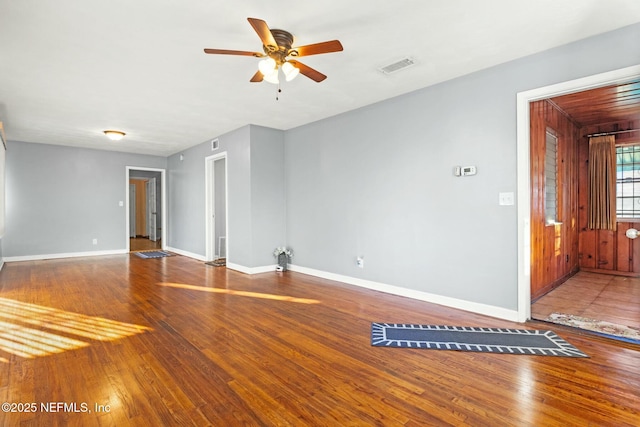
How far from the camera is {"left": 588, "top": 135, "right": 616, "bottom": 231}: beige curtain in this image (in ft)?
17.1

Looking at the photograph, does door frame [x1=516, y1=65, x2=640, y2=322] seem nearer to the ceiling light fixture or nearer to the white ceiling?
the white ceiling

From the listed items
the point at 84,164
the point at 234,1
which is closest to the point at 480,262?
the point at 234,1

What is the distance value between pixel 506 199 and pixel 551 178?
69.1 inches

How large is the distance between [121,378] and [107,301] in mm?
2167

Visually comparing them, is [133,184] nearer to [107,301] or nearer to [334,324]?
[107,301]

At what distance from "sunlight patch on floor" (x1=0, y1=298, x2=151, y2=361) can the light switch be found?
3642 mm

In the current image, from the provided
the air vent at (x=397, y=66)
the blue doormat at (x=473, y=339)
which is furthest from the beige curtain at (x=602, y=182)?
the air vent at (x=397, y=66)

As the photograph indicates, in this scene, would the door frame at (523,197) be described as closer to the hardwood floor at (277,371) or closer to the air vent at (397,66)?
the hardwood floor at (277,371)

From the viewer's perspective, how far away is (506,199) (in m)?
3.20

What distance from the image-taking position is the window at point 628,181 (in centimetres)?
515

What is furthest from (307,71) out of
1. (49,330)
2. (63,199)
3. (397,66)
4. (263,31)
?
(63,199)

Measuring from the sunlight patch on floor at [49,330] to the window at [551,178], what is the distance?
4897mm

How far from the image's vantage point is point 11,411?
177cm

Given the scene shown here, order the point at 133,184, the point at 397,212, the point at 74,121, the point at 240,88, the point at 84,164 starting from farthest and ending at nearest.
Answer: the point at 133,184 < the point at 84,164 < the point at 74,121 < the point at 397,212 < the point at 240,88
